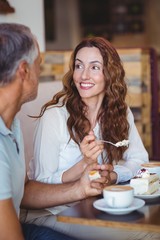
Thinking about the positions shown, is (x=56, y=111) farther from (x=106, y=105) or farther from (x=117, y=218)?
(x=117, y=218)

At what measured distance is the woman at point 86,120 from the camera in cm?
210

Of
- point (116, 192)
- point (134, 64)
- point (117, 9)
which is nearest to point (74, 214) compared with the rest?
point (116, 192)

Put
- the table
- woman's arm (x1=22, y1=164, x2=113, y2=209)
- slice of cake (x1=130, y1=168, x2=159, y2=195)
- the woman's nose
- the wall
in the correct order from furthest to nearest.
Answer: the wall < the woman's nose < woman's arm (x1=22, y1=164, x2=113, y2=209) < slice of cake (x1=130, y1=168, x2=159, y2=195) < the table

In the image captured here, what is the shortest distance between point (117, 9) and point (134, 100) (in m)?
5.24

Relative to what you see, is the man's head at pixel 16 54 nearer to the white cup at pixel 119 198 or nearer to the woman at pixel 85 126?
the white cup at pixel 119 198

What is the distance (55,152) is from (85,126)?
0.20 meters

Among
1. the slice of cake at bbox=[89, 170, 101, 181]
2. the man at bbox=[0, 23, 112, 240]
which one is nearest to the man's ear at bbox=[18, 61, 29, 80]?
the man at bbox=[0, 23, 112, 240]

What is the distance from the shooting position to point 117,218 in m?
1.52

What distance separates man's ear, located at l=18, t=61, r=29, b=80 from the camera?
1547mm

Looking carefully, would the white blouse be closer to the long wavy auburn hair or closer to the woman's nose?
the long wavy auburn hair

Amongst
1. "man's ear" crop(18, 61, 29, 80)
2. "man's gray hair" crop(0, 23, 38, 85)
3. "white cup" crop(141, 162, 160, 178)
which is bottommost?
"white cup" crop(141, 162, 160, 178)

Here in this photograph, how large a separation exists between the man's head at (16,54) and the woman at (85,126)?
0.54m

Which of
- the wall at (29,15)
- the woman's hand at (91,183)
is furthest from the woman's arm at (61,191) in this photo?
the wall at (29,15)

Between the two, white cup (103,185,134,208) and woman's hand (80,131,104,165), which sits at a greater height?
woman's hand (80,131,104,165)
